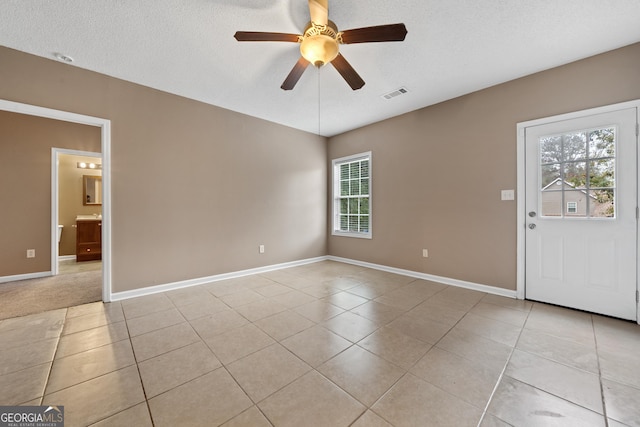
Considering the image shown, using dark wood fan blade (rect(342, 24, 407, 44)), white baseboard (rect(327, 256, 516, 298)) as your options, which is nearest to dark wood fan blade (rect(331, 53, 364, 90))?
dark wood fan blade (rect(342, 24, 407, 44))

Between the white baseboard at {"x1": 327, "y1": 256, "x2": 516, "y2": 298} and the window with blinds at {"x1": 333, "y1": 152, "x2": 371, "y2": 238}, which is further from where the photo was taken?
the window with blinds at {"x1": 333, "y1": 152, "x2": 371, "y2": 238}

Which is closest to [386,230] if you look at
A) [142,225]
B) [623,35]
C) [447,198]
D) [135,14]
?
[447,198]

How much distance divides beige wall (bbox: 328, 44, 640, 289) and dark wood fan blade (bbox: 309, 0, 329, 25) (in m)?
2.48

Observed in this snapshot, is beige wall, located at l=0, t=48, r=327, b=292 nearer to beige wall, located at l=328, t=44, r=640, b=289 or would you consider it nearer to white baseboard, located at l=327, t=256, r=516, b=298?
white baseboard, located at l=327, t=256, r=516, b=298

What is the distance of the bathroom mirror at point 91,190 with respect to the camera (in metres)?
5.39

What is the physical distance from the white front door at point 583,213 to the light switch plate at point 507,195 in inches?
5.5

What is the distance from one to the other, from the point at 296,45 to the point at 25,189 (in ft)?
16.0

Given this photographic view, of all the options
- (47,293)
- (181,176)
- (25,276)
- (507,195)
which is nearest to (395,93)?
(507,195)

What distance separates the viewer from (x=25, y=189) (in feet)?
12.6

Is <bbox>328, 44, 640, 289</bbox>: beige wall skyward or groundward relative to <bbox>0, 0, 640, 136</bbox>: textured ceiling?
→ groundward

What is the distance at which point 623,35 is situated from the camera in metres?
2.19

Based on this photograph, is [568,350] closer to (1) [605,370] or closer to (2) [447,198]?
(1) [605,370]

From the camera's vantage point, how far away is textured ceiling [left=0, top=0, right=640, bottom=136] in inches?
75.3

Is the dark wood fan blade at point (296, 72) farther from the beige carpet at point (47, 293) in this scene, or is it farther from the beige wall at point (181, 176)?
the beige carpet at point (47, 293)
